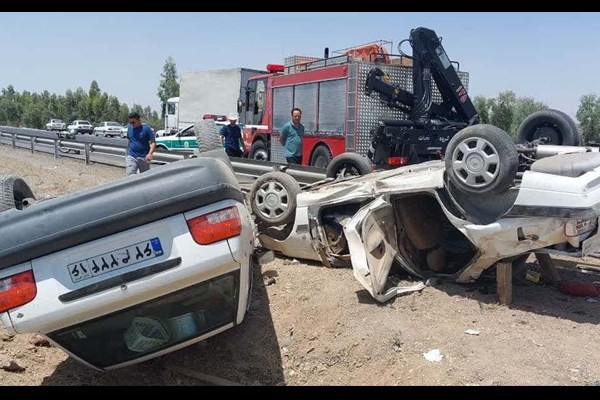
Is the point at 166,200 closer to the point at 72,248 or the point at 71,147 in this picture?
the point at 72,248

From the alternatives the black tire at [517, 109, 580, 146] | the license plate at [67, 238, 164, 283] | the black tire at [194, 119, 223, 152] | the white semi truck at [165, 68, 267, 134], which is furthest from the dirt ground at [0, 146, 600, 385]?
the white semi truck at [165, 68, 267, 134]

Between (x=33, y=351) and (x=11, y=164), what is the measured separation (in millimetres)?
13819

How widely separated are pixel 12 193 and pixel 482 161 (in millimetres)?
3387

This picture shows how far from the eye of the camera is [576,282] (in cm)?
492

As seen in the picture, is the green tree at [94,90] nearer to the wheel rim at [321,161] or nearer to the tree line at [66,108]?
the tree line at [66,108]

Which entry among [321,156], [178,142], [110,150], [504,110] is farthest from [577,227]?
[504,110]

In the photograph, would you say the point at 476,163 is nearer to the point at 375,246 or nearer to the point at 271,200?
the point at 375,246

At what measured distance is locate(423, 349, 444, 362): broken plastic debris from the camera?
139 inches

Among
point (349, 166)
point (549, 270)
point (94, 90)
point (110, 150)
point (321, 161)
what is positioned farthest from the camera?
point (94, 90)

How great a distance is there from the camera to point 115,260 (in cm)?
274

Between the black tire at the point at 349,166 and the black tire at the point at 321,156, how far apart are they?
16.5 ft

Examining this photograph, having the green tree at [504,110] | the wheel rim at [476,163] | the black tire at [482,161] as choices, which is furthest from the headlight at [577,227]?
the green tree at [504,110]

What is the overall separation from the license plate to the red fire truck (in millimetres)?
8937
